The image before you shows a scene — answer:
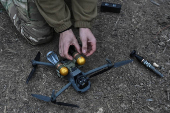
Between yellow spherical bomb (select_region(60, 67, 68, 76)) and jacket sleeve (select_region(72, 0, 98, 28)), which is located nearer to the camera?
yellow spherical bomb (select_region(60, 67, 68, 76))

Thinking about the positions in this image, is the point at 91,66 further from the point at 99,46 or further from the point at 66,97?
the point at 66,97

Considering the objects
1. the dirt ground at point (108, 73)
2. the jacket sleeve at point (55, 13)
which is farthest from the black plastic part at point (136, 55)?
the jacket sleeve at point (55, 13)

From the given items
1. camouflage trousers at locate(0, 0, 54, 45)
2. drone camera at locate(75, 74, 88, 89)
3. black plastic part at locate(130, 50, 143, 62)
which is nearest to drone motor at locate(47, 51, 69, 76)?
drone camera at locate(75, 74, 88, 89)

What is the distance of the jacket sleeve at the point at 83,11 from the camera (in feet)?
5.57

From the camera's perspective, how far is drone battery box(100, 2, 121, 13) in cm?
237

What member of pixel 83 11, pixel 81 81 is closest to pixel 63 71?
pixel 81 81

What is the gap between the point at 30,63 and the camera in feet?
6.05

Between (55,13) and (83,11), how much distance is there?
27cm

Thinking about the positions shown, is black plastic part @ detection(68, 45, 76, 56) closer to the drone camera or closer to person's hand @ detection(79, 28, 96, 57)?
person's hand @ detection(79, 28, 96, 57)

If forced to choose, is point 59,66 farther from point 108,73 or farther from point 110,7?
point 110,7

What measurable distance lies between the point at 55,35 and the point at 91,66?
64 cm

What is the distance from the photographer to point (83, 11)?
1696 millimetres

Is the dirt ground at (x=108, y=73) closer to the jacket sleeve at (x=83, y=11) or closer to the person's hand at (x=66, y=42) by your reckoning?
the person's hand at (x=66, y=42)

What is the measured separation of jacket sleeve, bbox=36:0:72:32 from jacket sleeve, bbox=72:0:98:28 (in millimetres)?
107
